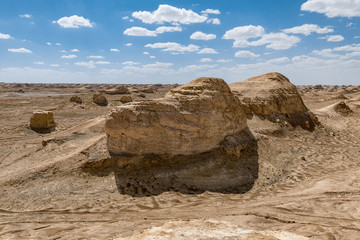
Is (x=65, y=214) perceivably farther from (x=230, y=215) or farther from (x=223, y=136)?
(x=223, y=136)

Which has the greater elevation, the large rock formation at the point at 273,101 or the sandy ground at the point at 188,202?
the large rock formation at the point at 273,101

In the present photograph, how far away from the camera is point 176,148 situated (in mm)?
8016

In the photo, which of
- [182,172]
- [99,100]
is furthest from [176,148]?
[99,100]

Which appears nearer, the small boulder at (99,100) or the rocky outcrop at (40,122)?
the rocky outcrop at (40,122)

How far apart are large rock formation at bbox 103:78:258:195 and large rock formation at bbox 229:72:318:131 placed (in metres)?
5.11

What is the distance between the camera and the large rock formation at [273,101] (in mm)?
13125

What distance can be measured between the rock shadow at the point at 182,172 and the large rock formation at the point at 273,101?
5.14 m

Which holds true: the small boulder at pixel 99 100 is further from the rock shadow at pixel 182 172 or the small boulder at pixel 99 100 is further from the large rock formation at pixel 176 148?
the rock shadow at pixel 182 172

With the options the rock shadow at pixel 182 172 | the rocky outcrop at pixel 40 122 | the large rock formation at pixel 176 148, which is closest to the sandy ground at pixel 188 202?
the rock shadow at pixel 182 172

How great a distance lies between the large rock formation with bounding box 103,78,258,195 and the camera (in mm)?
7461

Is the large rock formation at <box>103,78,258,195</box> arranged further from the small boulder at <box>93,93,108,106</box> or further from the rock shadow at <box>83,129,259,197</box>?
the small boulder at <box>93,93,108,106</box>

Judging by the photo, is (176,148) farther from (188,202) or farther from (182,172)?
(188,202)

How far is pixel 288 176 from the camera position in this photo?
8273 millimetres

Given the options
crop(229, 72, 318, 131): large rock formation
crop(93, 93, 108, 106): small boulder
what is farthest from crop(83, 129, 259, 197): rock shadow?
crop(93, 93, 108, 106): small boulder
